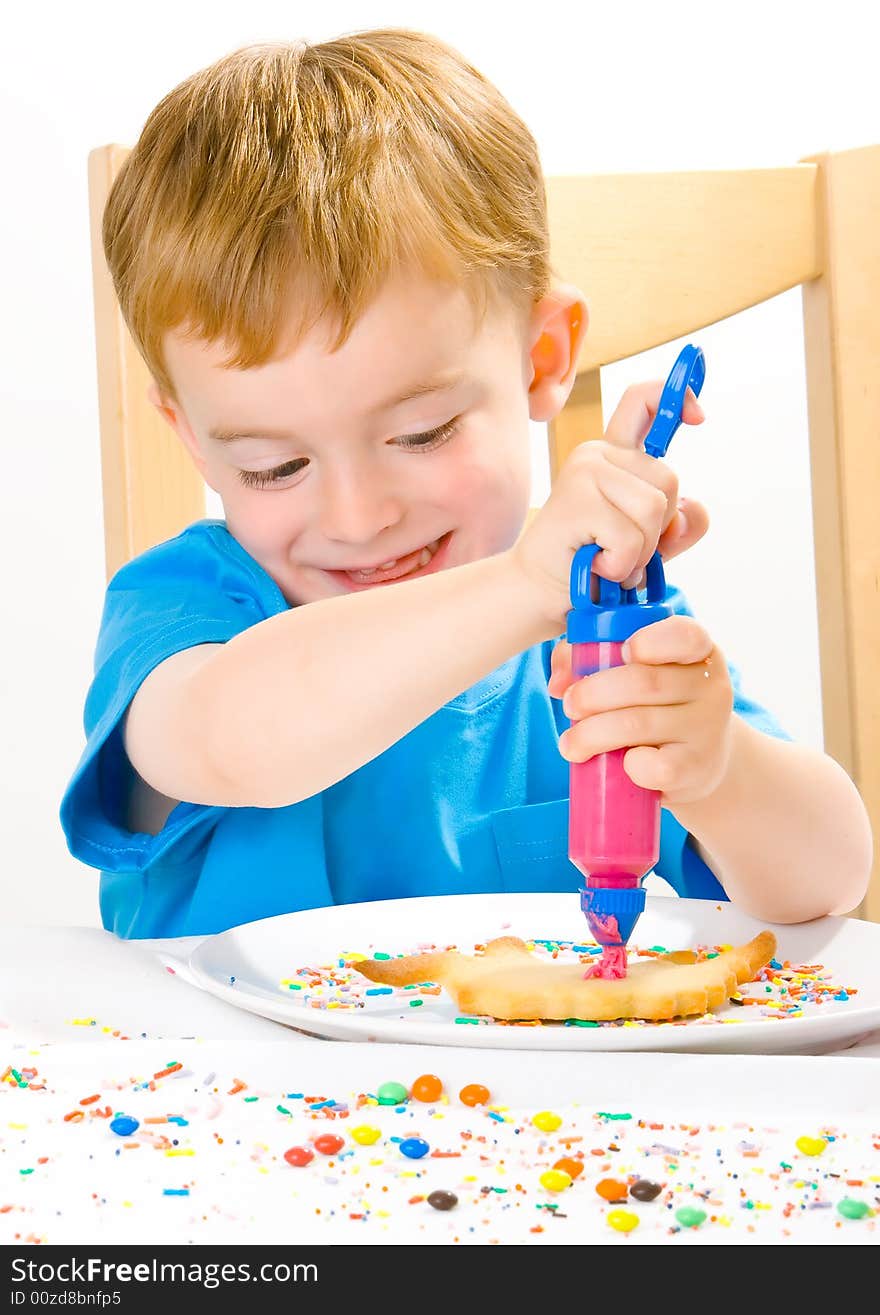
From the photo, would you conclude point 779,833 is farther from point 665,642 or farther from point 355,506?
point 355,506

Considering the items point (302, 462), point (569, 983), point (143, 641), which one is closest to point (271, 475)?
point (302, 462)

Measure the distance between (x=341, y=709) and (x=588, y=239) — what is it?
73 cm

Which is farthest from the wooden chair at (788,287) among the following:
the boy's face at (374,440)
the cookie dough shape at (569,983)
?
→ the cookie dough shape at (569,983)

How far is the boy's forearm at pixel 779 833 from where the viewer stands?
842 mm

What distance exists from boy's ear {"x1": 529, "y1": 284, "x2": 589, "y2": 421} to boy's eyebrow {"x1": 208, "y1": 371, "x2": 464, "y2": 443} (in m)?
0.18

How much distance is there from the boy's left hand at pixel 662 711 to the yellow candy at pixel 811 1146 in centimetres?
20

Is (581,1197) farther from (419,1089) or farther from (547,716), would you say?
(547,716)

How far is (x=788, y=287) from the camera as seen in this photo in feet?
4.62

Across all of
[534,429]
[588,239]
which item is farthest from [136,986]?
[534,429]

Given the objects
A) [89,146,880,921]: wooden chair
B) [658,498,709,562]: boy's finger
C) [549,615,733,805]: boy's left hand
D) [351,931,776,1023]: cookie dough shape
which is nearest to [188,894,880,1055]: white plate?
[351,931,776,1023]: cookie dough shape

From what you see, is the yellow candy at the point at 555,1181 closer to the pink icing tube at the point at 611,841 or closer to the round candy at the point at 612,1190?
the round candy at the point at 612,1190

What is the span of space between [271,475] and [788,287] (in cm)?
67
